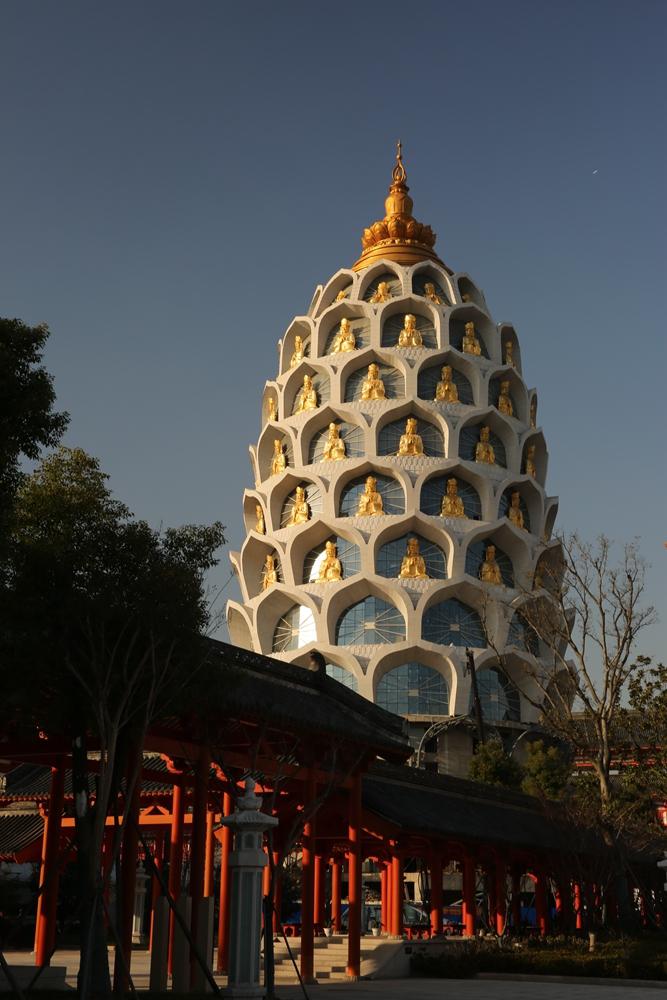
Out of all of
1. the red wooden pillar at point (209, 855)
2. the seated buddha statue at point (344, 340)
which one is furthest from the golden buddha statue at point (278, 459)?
the red wooden pillar at point (209, 855)

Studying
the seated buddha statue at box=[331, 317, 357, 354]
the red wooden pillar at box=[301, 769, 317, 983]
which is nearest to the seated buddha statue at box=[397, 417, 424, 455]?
the seated buddha statue at box=[331, 317, 357, 354]

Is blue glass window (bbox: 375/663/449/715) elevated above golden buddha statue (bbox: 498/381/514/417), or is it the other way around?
golden buddha statue (bbox: 498/381/514/417)

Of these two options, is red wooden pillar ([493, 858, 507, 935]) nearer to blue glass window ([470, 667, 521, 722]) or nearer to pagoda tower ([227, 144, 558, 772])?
pagoda tower ([227, 144, 558, 772])

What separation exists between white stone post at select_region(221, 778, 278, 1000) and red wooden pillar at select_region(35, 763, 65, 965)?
4.35 meters

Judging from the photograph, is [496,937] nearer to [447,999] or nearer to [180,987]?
[447,999]

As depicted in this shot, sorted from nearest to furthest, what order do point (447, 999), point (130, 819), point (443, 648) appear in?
1. point (130, 819)
2. point (447, 999)
3. point (443, 648)

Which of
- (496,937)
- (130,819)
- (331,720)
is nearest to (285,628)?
(496,937)

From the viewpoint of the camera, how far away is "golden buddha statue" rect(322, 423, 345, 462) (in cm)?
6338

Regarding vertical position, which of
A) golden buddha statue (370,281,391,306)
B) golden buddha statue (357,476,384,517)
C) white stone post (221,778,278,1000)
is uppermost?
golden buddha statue (370,281,391,306)

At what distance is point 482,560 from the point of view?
62531 millimetres

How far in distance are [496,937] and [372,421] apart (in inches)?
1478

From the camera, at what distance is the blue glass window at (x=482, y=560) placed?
6181cm

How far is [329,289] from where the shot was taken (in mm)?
70125

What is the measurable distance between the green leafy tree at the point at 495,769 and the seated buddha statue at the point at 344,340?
86.9 feet
